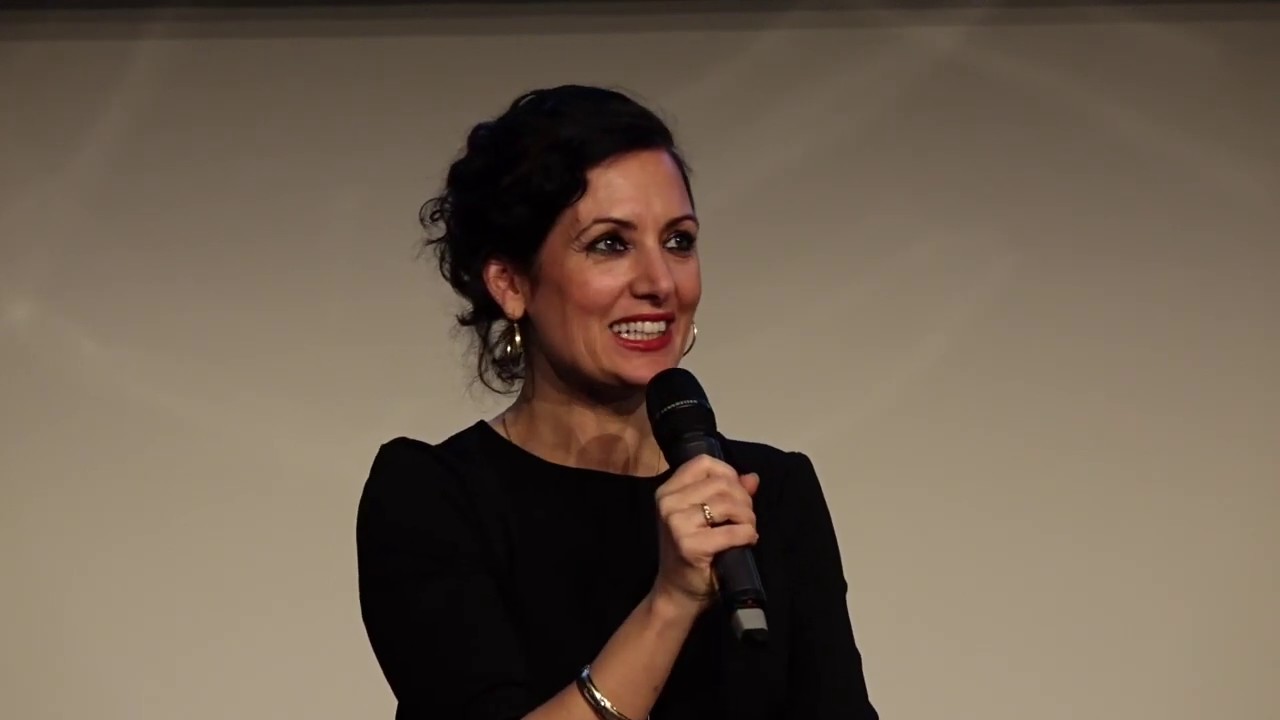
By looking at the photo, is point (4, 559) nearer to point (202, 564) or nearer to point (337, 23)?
point (202, 564)

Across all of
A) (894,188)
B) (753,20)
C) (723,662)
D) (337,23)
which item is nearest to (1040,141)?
(894,188)

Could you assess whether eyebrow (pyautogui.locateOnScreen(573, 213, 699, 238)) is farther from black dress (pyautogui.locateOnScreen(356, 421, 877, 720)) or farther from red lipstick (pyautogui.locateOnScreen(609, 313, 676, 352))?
black dress (pyautogui.locateOnScreen(356, 421, 877, 720))

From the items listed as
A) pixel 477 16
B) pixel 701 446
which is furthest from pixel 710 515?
pixel 477 16

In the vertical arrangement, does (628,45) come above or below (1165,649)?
above

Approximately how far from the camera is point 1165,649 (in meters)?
2.89

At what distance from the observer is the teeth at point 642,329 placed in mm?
1510

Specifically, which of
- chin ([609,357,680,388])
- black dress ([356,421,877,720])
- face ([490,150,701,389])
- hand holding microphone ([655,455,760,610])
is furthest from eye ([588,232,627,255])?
hand holding microphone ([655,455,760,610])

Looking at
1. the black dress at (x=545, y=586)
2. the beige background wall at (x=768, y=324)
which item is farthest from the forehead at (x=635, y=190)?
the beige background wall at (x=768, y=324)

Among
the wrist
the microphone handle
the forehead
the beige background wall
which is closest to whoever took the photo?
the microphone handle

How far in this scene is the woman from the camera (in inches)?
58.7

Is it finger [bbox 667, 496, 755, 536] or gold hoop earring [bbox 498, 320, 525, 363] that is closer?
finger [bbox 667, 496, 755, 536]

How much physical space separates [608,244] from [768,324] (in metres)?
1.38

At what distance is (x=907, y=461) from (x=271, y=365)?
1.16 m

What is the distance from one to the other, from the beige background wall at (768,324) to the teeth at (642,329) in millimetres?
1360
